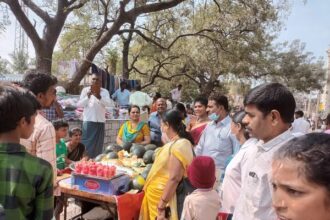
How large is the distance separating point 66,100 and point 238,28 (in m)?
8.92

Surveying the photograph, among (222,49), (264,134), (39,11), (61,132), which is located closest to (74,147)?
(61,132)

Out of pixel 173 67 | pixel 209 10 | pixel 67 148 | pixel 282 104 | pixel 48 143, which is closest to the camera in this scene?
pixel 282 104

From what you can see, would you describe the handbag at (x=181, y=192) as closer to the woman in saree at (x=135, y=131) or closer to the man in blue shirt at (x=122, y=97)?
the woman in saree at (x=135, y=131)

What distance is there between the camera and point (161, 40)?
16.9m

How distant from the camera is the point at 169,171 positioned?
3.26 metres

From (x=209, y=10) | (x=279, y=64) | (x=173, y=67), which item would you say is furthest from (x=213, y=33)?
(x=279, y=64)

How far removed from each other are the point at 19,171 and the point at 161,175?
1.95 metres

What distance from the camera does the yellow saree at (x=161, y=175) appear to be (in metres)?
3.13

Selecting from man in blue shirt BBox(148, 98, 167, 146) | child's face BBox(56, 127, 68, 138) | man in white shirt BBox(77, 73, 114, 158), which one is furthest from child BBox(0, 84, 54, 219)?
man in white shirt BBox(77, 73, 114, 158)

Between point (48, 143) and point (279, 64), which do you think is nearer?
point (48, 143)

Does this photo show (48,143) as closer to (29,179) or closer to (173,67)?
(29,179)

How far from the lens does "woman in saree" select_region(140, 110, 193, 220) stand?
10.3 ft

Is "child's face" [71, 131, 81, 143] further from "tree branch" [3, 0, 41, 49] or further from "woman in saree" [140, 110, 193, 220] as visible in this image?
"tree branch" [3, 0, 41, 49]

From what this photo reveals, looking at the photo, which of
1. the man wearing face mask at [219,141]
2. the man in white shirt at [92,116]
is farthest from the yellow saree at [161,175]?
the man in white shirt at [92,116]
